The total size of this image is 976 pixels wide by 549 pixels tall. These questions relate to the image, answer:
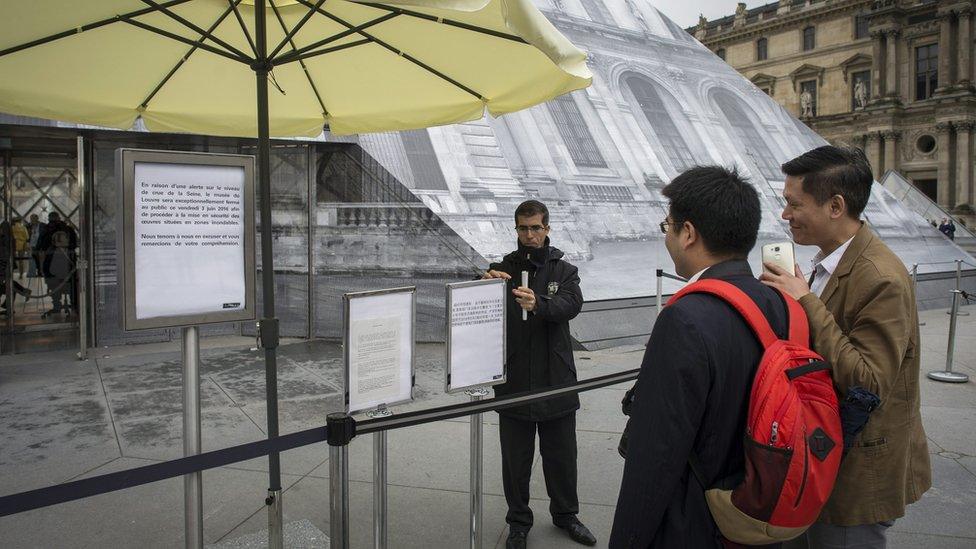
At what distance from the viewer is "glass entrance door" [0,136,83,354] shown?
8.38m

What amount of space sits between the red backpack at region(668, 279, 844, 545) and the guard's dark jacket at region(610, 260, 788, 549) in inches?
1.5

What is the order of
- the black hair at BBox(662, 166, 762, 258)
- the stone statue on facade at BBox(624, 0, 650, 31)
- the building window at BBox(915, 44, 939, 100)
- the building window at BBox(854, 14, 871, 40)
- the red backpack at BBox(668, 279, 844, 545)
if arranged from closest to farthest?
the red backpack at BBox(668, 279, 844, 545) < the black hair at BBox(662, 166, 762, 258) < the stone statue on facade at BBox(624, 0, 650, 31) < the building window at BBox(915, 44, 939, 100) < the building window at BBox(854, 14, 871, 40)

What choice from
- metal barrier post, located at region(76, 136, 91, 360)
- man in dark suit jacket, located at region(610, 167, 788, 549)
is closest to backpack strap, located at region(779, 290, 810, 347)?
man in dark suit jacket, located at region(610, 167, 788, 549)

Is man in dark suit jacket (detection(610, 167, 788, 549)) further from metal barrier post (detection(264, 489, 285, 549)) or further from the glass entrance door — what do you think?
the glass entrance door

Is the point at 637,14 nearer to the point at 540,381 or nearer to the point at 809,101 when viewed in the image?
the point at 540,381

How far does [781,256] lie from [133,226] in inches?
94.5

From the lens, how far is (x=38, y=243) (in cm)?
848

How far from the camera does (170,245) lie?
2699mm

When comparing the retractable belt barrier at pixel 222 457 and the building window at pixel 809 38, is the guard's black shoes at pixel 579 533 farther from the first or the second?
the building window at pixel 809 38

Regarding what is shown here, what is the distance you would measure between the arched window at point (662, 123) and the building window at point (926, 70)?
164 ft

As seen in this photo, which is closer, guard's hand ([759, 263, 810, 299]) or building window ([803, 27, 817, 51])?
guard's hand ([759, 263, 810, 299])

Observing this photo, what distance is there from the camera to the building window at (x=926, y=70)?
165ft

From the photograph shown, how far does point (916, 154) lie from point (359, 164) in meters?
54.9

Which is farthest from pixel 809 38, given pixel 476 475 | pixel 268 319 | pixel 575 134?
pixel 268 319
